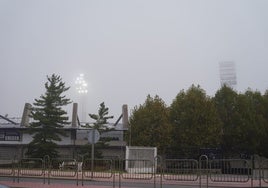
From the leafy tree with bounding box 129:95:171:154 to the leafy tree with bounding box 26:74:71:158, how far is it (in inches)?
335

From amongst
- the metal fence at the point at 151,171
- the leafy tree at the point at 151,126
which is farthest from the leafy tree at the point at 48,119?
the metal fence at the point at 151,171

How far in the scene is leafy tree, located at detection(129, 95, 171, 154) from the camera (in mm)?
43219

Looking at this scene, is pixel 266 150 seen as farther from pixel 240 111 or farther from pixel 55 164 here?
pixel 55 164

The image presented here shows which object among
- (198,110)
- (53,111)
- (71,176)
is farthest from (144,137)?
(71,176)

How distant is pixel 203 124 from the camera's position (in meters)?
42.1

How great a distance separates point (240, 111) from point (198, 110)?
5.30 metres

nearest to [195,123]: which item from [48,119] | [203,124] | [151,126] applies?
[203,124]

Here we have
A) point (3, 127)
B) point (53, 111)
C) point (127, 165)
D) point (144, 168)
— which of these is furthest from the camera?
A: point (3, 127)

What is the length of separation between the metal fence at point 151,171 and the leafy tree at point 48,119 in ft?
51.9

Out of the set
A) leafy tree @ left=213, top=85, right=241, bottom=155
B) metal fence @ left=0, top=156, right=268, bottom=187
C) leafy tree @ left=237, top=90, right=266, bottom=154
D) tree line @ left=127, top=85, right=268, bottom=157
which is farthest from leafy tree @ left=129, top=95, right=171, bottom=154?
metal fence @ left=0, top=156, right=268, bottom=187

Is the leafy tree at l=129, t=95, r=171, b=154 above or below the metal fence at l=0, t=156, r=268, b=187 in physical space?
above

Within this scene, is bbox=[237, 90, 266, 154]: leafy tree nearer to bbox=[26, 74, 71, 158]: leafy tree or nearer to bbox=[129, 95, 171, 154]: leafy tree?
A: bbox=[129, 95, 171, 154]: leafy tree

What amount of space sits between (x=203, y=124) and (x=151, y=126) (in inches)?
231

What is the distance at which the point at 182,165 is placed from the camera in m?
19.3
